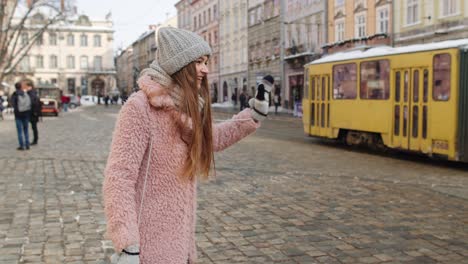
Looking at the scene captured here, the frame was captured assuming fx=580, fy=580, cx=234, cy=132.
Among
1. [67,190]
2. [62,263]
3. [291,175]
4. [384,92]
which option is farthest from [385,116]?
[62,263]

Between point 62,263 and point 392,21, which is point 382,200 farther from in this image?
point 392,21

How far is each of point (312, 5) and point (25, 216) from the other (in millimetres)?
36714

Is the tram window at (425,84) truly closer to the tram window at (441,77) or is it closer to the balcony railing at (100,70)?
the tram window at (441,77)

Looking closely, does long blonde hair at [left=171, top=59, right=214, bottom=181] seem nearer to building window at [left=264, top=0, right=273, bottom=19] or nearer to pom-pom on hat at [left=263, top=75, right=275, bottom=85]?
pom-pom on hat at [left=263, top=75, right=275, bottom=85]

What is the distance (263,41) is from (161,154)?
49.5m

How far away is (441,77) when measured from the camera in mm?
13156

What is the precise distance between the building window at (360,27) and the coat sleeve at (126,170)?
33604 mm

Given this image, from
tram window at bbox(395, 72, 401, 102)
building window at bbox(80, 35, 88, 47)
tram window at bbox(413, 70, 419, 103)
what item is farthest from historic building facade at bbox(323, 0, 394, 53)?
building window at bbox(80, 35, 88, 47)

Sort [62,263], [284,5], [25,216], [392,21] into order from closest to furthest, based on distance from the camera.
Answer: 1. [62,263]
2. [25,216]
3. [392,21]
4. [284,5]

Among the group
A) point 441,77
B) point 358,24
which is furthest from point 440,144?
point 358,24

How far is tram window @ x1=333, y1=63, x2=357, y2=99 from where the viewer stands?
16781mm

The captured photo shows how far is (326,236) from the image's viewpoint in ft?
20.0

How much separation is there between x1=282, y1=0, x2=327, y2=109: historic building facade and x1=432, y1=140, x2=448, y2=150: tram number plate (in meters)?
A: 26.8

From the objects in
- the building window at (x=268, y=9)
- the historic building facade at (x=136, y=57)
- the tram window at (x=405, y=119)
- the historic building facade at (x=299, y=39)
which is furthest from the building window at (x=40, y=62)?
the tram window at (x=405, y=119)
